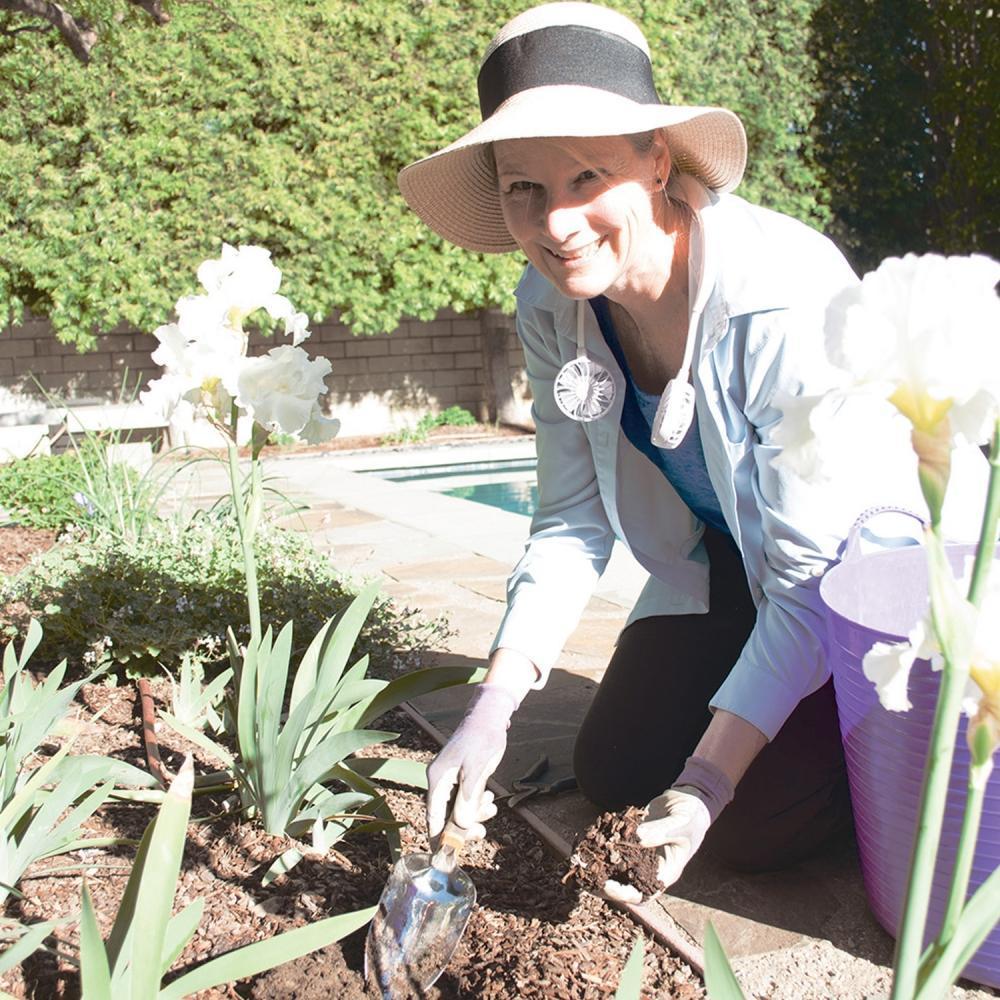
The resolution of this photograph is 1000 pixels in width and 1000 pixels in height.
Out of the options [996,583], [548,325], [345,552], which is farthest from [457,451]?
[996,583]

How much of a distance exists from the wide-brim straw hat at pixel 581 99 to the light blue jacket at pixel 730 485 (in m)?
0.09

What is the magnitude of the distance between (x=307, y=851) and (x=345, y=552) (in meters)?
2.83

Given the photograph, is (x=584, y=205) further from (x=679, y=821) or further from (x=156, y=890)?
(x=156, y=890)

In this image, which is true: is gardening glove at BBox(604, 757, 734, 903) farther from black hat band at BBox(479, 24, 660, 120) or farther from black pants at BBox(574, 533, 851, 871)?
black hat band at BBox(479, 24, 660, 120)

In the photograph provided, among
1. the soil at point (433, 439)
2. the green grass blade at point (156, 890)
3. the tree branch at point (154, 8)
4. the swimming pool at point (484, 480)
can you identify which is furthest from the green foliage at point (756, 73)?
the green grass blade at point (156, 890)

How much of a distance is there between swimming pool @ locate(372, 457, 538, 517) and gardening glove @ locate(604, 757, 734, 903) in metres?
5.76

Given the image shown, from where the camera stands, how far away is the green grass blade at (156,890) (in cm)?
100

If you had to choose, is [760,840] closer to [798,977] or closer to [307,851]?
[798,977]

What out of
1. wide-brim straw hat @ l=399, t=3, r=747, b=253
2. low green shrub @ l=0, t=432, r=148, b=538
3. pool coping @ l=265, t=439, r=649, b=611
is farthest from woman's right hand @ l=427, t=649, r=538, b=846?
low green shrub @ l=0, t=432, r=148, b=538

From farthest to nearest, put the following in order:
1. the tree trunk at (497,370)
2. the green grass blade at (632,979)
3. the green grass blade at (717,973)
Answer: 1. the tree trunk at (497,370)
2. the green grass blade at (632,979)
3. the green grass blade at (717,973)

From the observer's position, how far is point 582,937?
1521 mm

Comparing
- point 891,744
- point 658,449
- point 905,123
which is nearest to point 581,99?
point 658,449

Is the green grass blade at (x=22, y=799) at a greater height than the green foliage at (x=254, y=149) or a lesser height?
lesser

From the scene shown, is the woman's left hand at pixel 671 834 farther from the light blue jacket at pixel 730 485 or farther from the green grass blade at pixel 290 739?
the green grass blade at pixel 290 739
